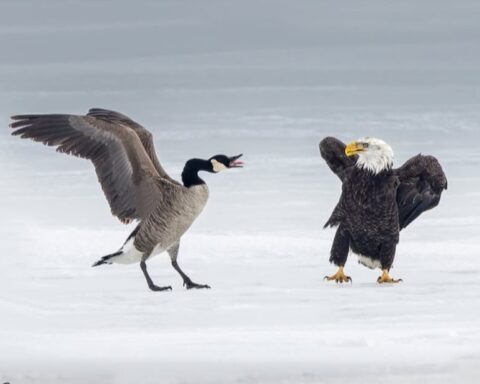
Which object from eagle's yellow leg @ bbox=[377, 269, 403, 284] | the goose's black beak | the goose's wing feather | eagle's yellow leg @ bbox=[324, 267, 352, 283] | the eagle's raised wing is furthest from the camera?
the eagle's raised wing

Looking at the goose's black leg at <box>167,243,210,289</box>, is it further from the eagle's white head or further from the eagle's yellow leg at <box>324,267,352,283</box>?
the eagle's white head

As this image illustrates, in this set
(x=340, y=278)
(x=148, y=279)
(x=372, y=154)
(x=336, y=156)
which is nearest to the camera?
(x=148, y=279)

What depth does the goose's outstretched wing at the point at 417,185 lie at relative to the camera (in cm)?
1331

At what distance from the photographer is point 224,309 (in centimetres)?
1203

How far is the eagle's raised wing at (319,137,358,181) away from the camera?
44.5ft

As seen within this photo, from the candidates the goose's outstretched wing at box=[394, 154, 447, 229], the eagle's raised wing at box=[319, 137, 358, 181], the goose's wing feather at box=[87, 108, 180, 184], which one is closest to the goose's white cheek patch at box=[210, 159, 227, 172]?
the goose's wing feather at box=[87, 108, 180, 184]

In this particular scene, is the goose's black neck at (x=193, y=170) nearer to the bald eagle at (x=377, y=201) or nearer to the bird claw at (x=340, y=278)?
the bald eagle at (x=377, y=201)

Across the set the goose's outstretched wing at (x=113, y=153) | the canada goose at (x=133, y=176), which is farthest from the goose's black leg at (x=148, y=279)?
the goose's outstretched wing at (x=113, y=153)

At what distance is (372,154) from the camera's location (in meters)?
13.0

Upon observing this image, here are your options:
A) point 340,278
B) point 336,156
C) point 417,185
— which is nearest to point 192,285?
point 340,278

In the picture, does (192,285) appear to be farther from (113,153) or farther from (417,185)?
(417,185)

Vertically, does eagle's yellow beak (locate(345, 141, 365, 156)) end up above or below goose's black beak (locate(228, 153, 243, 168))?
above

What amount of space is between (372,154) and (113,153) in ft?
6.83

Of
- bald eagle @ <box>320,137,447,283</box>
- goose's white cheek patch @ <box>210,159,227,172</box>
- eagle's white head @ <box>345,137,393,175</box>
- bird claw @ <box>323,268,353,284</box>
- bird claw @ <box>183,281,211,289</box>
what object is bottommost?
bird claw @ <box>183,281,211,289</box>
